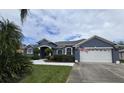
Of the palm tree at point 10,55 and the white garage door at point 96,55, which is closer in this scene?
the palm tree at point 10,55

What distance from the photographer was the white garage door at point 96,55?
2483 centimetres

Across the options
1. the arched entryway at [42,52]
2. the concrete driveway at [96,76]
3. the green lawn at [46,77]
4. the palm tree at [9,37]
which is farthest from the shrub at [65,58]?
the palm tree at [9,37]

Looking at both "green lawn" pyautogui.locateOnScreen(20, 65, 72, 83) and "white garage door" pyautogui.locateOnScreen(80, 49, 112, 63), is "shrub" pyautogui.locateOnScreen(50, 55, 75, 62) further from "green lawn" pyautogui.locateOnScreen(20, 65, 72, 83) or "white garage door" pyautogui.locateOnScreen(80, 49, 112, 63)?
"green lawn" pyautogui.locateOnScreen(20, 65, 72, 83)

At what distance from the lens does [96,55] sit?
993 inches

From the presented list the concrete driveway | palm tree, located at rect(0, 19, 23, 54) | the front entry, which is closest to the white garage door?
the front entry

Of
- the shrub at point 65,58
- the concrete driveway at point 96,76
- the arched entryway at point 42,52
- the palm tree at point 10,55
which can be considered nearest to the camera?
the palm tree at point 10,55

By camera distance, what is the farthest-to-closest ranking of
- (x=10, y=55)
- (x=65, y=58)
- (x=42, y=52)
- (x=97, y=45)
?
1. (x=42, y=52)
2. (x=65, y=58)
3. (x=97, y=45)
4. (x=10, y=55)

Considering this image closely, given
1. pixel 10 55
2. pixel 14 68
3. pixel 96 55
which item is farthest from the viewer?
pixel 96 55

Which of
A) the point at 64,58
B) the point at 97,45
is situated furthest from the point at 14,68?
the point at 97,45

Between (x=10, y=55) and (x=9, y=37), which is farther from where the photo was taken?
(x=9, y=37)

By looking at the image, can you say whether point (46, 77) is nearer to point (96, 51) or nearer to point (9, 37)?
point (9, 37)

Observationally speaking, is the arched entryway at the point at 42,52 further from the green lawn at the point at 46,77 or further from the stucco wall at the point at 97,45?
the green lawn at the point at 46,77
